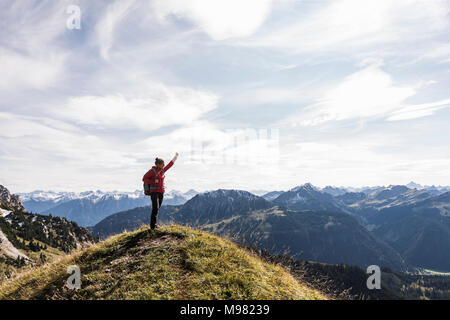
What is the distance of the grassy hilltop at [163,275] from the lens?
891cm

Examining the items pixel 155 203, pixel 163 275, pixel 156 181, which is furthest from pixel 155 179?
pixel 163 275

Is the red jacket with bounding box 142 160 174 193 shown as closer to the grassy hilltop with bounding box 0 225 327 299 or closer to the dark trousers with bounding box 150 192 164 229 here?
the dark trousers with bounding box 150 192 164 229

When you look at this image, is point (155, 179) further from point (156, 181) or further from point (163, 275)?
point (163, 275)

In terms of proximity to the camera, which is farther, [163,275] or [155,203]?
[155,203]

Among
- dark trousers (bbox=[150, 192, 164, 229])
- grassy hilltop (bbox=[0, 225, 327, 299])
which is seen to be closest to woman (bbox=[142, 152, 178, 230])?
dark trousers (bbox=[150, 192, 164, 229])

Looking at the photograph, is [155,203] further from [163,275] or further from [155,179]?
[163,275]

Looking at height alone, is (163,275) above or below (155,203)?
below

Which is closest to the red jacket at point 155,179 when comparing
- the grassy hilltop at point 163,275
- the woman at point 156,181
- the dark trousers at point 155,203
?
the woman at point 156,181

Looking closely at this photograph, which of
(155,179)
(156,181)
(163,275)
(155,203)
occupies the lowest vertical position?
(163,275)

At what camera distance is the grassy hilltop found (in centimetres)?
891

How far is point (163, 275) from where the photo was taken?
984cm

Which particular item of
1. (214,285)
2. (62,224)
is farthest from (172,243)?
(62,224)
